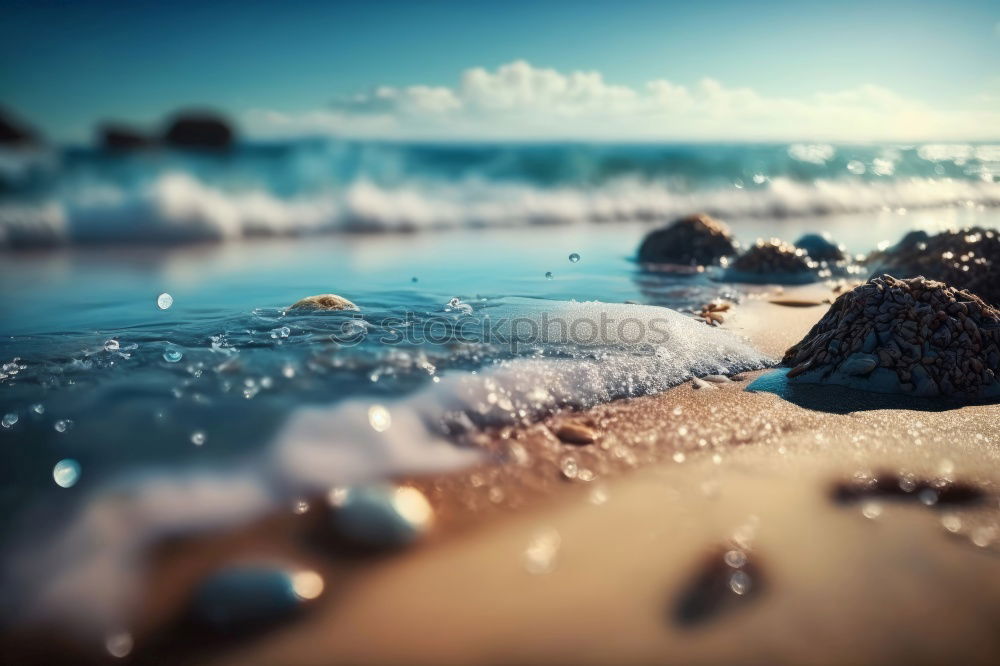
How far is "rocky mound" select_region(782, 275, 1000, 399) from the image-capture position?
2.14 meters

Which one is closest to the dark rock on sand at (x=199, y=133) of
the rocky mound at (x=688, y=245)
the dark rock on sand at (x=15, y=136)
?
the dark rock on sand at (x=15, y=136)

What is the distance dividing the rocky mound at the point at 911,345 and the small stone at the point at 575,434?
3.18 ft

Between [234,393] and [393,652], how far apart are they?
3.40 feet

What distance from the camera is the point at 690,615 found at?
1.14 meters

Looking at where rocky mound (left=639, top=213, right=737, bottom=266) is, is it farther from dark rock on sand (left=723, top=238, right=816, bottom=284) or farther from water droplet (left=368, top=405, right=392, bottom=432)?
water droplet (left=368, top=405, right=392, bottom=432)

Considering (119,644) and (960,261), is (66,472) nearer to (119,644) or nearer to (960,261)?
(119,644)

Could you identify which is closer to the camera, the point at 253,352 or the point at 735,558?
the point at 735,558

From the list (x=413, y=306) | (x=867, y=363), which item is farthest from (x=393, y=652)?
(x=413, y=306)

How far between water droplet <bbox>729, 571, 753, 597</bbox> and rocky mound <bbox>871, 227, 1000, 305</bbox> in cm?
336

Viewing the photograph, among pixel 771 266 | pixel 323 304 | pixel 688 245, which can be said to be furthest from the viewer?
pixel 688 245

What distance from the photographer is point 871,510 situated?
1449 mm

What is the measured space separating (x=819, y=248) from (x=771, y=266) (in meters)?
1.12

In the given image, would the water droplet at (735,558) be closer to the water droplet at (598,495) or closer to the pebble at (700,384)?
the water droplet at (598,495)

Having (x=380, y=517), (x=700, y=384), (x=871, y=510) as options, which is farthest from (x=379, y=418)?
(x=871, y=510)
